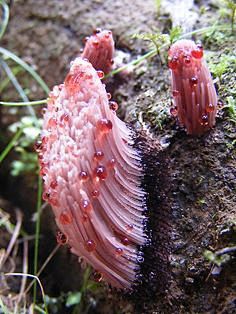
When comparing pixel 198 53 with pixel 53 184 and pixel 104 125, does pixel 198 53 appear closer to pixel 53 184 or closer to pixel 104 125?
pixel 104 125

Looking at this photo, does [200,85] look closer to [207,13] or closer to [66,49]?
[207,13]

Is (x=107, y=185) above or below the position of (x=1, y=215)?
above

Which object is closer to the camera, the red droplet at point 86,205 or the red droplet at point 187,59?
the red droplet at point 86,205

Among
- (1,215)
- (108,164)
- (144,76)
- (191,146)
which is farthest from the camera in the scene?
(1,215)

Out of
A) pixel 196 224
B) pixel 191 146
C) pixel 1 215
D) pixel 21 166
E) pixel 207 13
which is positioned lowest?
pixel 1 215

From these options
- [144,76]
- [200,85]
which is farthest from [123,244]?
[144,76]

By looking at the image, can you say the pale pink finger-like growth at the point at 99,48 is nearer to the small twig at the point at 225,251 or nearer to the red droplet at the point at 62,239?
the red droplet at the point at 62,239

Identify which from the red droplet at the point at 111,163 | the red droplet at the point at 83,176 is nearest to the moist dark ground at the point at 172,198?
the red droplet at the point at 111,163
